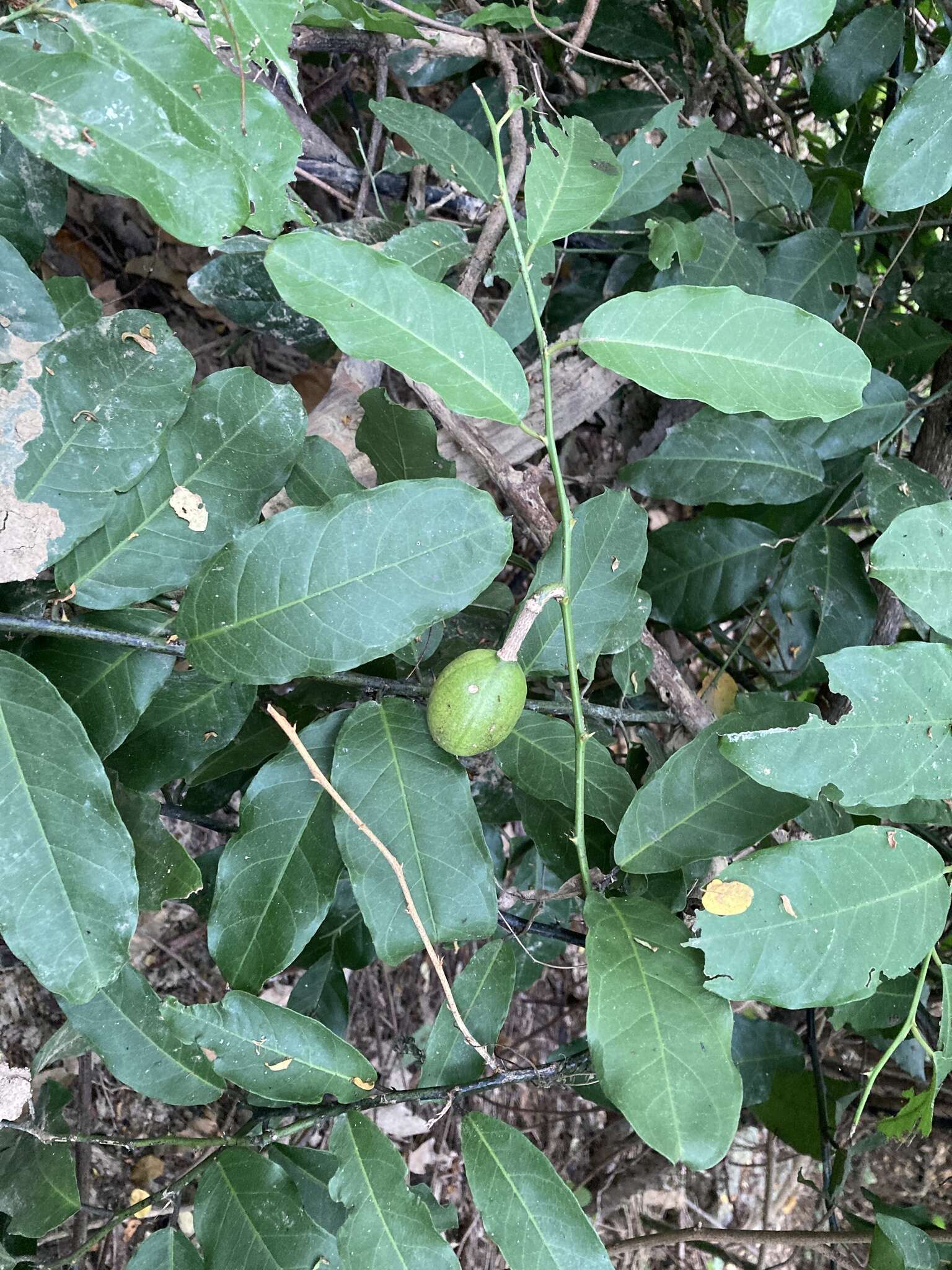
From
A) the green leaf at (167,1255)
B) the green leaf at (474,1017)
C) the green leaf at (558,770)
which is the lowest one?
the green leaf at (167,1255)

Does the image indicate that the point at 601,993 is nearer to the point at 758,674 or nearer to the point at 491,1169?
the point at 491,1169

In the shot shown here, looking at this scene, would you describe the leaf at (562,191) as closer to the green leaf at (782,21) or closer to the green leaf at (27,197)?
the green leaf at (782,21)

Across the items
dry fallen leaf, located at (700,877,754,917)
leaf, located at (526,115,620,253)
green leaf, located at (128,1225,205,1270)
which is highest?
leaf, located at (526,115,620,253)

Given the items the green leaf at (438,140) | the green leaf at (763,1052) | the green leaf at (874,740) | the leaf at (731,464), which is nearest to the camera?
the green leaf at (874,740)

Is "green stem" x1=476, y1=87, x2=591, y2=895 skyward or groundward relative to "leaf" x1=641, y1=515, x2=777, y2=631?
skyward

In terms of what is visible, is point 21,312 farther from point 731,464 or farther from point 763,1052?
point 763,1052

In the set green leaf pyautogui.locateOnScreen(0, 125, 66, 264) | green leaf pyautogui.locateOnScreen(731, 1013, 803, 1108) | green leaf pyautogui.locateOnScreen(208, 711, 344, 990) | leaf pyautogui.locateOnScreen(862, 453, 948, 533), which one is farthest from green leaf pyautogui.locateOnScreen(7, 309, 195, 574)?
green leaf pyautogui.locateOnScreen(731, 1013, 803, 1108)

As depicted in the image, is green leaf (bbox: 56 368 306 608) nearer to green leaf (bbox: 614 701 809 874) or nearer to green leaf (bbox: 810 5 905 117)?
green leaf (bbox: 614 701 809 874)

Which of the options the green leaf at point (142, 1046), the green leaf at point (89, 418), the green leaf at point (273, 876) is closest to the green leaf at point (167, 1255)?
the green leaf at point (142, 1046)
